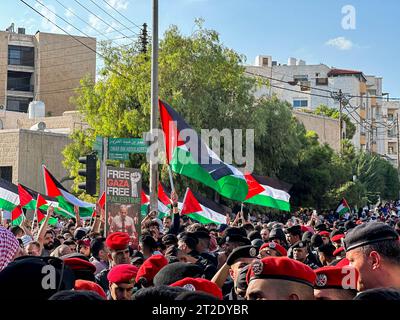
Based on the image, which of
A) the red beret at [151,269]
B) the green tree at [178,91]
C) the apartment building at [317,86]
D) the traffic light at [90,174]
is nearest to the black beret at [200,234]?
the red beret at [151,269]

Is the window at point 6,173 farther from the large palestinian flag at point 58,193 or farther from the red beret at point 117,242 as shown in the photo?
the red beret at point 117,242

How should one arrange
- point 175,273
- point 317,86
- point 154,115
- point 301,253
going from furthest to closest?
point 317,86
point 154,115
point 301,253
point 175,273

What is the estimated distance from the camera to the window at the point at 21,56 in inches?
2677

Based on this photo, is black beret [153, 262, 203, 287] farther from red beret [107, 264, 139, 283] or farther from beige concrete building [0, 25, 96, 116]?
beige concrete building [0, 25, 96, 116]

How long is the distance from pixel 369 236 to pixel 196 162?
1216cm

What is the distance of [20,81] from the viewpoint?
228ft

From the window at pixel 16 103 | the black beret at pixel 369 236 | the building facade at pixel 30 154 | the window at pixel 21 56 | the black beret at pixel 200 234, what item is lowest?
the black beret at pixel 200 234

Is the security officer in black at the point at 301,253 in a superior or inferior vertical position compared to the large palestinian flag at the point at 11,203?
inferior

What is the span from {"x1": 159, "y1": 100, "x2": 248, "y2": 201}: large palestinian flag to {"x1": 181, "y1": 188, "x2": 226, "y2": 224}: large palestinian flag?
1112 millimetres

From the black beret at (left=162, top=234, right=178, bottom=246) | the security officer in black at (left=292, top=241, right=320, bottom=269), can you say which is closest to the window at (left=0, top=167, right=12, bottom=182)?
the black beret at (left=162, top=234, right=178, bottom=246)

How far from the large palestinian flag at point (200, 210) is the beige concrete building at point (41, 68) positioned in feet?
163

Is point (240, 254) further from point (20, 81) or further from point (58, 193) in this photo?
point (20, 81)

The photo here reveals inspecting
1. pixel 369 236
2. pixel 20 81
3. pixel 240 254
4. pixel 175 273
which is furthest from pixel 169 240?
pixel 20 81

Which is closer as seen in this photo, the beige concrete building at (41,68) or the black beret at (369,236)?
the black beret at (369,236)
